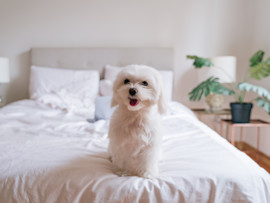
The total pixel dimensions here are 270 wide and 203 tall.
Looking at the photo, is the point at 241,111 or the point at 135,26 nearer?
the point at 241,111

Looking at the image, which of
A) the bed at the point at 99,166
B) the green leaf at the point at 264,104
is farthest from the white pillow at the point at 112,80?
the green leaf at the point at 264,104

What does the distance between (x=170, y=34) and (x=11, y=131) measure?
7.66 ft

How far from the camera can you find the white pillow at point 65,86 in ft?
7.96

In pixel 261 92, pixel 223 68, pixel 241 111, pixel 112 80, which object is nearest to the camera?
pixel 261 92

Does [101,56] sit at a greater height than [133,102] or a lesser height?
greater

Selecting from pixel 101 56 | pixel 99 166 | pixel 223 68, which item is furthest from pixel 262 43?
pixel 99 166

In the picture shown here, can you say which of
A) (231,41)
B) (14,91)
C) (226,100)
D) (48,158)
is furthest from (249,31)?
(14,91)

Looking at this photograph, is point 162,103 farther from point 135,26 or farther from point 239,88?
point 135,26

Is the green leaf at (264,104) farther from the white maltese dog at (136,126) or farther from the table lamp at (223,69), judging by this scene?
the white maltese dog at (136,126)

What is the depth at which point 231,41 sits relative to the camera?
306 cm

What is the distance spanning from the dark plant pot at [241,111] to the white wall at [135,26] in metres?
0.91

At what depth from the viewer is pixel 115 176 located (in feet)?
3.14

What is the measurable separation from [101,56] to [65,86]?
65 centimetres

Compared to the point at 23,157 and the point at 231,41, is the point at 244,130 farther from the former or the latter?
the point at 23,157
